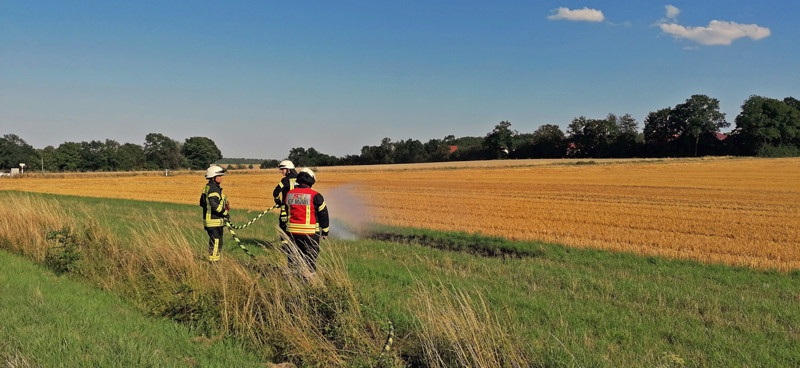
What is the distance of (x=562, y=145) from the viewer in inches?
4154

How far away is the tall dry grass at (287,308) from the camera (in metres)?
5.28

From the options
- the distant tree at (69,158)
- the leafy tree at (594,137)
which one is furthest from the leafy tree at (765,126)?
the distant tree at (69,158)

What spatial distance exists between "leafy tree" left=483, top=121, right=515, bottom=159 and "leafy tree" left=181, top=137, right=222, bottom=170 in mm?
64019

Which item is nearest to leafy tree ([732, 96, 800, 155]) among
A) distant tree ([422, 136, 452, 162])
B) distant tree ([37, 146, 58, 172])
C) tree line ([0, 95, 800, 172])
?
tree line ([0, 95, 800, 172])

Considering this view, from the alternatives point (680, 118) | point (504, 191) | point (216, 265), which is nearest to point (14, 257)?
point (216, 265)

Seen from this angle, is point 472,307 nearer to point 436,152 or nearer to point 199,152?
point 436,152

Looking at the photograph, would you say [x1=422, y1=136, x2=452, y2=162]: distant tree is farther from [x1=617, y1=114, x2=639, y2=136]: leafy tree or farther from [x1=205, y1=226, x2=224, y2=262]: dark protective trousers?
[x1=205, y1=226, x2=224, y2=262]: dark protective trousers

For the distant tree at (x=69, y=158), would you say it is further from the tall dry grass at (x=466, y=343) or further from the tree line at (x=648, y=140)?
the tall dry grass at (x=466, y=343)

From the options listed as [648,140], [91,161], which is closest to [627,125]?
[648,140]

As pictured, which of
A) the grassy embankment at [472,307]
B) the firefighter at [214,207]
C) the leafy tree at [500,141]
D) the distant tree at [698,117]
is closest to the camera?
the grassy embankment at [472,307]

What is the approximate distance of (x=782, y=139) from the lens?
3401 inches

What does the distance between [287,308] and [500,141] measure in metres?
110

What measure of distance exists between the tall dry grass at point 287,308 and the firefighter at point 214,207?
76 cm

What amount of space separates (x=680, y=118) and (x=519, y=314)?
100912mm
